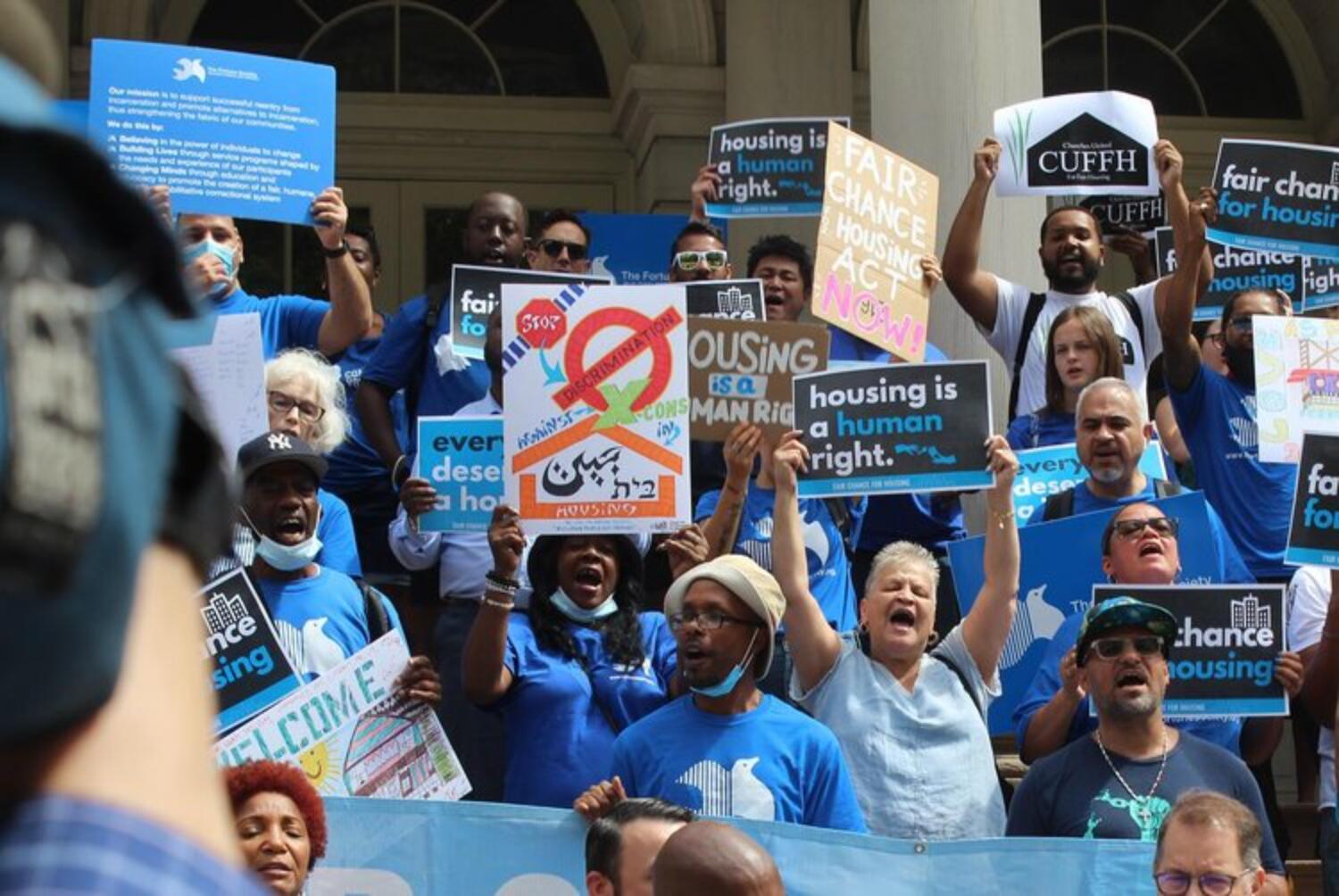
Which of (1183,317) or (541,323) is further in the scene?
(1183,317)

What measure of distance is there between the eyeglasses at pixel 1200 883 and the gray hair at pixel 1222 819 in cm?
4

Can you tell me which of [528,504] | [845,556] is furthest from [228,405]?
[845,556]

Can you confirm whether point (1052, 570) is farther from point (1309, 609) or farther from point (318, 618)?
point (318, 618)

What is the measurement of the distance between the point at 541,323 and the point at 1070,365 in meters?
1.89

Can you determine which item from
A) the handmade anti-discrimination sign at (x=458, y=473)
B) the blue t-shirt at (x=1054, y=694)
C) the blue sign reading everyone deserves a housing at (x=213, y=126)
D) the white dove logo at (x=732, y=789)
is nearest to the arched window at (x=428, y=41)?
the blue sign reading everyone deserves a housing at (x=213, y=126)

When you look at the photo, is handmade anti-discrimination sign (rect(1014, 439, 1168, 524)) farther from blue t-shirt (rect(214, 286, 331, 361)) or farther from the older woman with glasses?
blue t-shirt (rect(214, 286, 331, 361))

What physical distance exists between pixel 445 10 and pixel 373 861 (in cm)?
1008

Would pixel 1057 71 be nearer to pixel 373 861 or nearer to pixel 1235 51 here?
pixel 1235 51

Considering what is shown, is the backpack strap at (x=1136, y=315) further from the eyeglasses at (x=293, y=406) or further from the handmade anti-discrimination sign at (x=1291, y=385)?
the eyeglasses at (x=293, y=406)

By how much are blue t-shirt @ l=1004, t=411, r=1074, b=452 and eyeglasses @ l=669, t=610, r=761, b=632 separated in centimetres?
228

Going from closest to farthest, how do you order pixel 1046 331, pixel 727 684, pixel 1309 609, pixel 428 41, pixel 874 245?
pixel 727 684 < pixel 1309 609 < pixel 874 245 < pixel 1046 331 < pixel 428 41

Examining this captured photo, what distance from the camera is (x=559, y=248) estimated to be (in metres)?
8.59

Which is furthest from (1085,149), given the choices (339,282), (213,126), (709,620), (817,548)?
(709,620)

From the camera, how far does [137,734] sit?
2.70 ft
